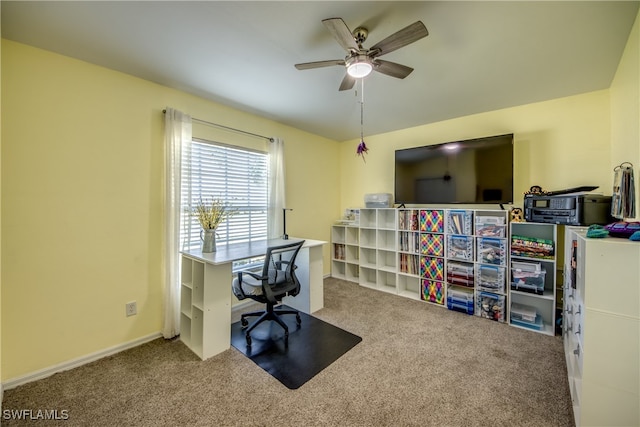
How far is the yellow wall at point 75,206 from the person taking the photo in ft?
5.77

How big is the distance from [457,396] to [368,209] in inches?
102

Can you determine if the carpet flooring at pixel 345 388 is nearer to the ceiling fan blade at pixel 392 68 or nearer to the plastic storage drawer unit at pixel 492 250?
the plastic storage drawer unit at pixel 492 250

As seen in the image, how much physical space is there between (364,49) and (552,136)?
8.20 feet

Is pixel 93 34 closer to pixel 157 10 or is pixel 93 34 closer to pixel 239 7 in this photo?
pixel 157 10

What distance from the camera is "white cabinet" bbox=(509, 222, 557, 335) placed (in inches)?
98.3

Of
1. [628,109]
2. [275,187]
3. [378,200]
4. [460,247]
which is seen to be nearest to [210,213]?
[275,187]

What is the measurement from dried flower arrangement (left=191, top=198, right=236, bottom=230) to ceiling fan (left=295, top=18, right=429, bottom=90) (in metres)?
1.64

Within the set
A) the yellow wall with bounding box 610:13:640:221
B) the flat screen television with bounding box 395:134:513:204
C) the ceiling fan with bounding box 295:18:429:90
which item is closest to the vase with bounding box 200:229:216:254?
the ceiling fan with bounding box 295:18:429:90

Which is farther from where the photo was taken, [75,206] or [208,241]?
[208,241]

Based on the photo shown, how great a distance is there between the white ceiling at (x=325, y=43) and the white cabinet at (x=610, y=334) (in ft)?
4.69

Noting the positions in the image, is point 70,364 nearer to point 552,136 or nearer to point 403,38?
point 403,38

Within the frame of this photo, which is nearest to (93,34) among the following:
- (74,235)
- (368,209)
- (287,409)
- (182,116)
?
(182,116)

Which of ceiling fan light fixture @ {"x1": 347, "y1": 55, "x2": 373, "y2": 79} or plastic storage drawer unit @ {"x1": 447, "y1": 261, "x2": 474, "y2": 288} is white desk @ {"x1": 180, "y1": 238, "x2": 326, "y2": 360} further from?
plastic storage drawer unit @ {"x1": 447, "y1": 261, "x2": 474, "y2": 288}

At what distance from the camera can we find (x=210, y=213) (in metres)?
2.58
